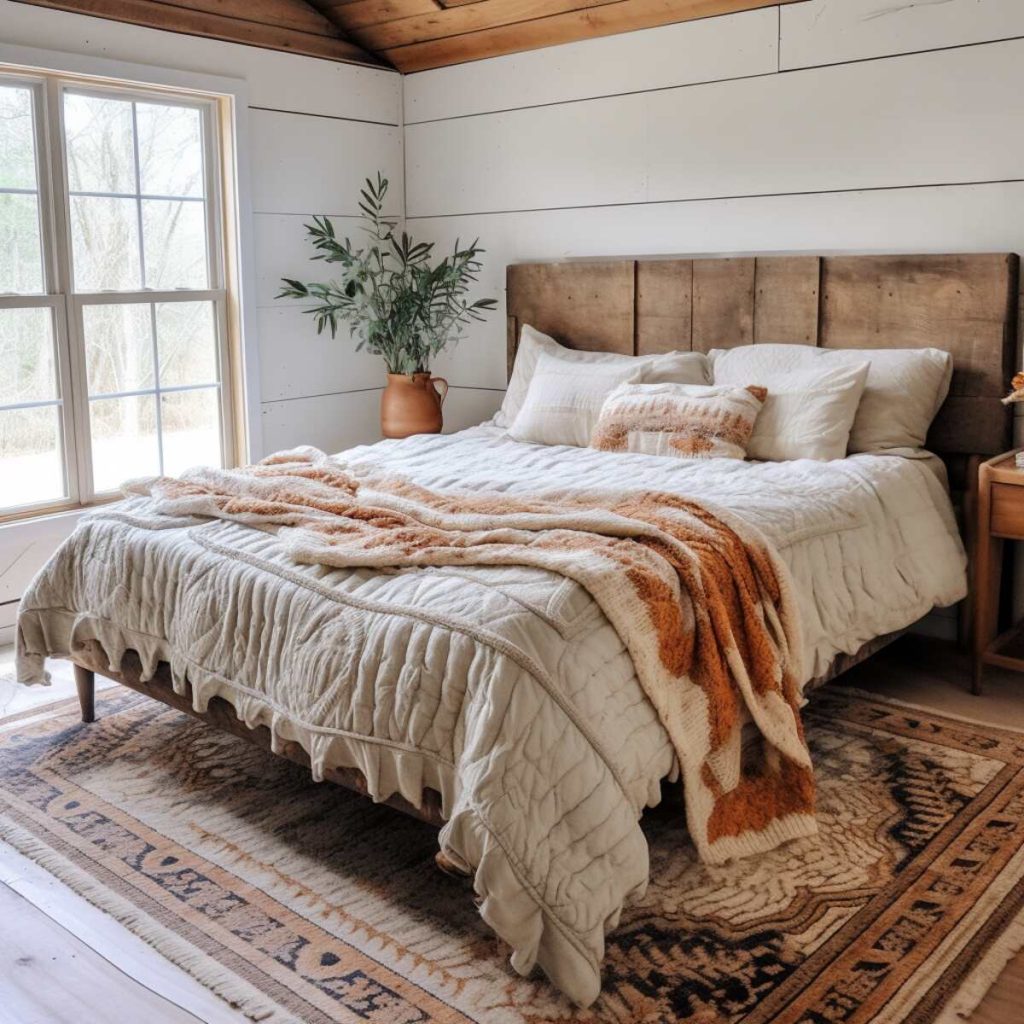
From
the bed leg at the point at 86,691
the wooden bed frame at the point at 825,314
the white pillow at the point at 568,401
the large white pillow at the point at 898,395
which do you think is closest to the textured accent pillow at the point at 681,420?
the white pillow at the point at 568,401

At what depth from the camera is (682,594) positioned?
2.38 m

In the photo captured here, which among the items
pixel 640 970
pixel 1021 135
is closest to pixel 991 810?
pixel 640 970

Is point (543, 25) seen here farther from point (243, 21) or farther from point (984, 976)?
point (984, 976)

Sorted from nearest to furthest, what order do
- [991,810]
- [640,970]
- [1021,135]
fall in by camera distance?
[640,970] → [991,810] → [1021,135]

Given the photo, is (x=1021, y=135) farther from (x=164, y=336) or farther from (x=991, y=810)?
(x=164, y=336)

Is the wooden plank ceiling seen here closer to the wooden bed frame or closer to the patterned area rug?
the wooden bed frame

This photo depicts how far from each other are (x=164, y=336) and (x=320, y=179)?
3.20ft

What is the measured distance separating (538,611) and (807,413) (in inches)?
66.7

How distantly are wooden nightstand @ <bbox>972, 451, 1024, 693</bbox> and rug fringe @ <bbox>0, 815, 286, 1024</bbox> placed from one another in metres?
2.26

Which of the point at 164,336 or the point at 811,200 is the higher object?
the point at 811,200

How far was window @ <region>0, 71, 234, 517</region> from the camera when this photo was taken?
3.92 meters

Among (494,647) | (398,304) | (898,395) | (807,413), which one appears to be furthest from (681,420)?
(494,647)

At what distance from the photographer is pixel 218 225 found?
14.9 feet

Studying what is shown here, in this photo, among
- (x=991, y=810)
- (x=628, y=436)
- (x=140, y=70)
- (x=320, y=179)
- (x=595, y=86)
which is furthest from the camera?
(x=320, y=179)
